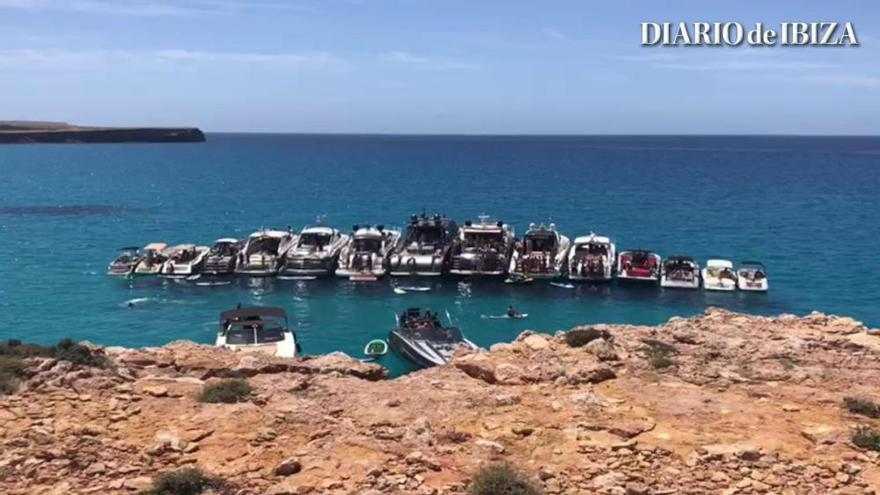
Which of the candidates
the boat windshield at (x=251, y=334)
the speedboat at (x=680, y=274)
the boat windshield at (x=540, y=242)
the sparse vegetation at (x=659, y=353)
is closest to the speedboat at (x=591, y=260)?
the boat windshield at (x=540, y=242)

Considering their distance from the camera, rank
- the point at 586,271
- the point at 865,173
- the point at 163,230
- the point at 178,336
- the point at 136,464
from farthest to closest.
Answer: the point at 865,173, the point at 163,230, the point at 586,271, the point at 178,336, the point at 136,464

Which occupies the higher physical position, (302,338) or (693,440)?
(693,440)

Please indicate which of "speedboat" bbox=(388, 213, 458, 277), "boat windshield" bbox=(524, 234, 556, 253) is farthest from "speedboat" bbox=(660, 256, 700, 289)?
"speedboat" bbox=(388, 213, 458, 277)

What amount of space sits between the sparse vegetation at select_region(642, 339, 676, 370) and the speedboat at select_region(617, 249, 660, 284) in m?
26.2

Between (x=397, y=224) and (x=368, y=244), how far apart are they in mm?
25918

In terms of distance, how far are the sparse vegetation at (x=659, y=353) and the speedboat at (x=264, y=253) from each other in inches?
1315

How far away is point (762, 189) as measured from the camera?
110750 mm

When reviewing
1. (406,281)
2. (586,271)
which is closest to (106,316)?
(406,281)

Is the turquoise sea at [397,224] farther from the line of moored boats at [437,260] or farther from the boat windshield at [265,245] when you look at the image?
the boat windshield at [265,245]

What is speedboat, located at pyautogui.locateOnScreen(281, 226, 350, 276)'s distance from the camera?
48.8m

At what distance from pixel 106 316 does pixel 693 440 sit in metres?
35.7

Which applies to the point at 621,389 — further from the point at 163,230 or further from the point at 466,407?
the point at 163,230

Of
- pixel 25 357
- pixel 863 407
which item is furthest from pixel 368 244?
pixel 863 407

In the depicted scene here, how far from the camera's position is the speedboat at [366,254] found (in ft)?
158
